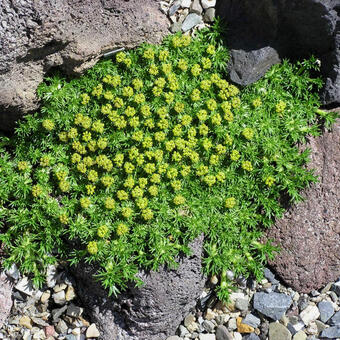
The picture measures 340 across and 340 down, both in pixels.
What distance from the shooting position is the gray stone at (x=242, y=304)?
22.5 feet

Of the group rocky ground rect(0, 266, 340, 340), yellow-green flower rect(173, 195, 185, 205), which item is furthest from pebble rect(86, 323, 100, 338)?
yellow-green flower rect(173, 195, 185, 205)

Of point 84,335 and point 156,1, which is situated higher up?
point 156,1

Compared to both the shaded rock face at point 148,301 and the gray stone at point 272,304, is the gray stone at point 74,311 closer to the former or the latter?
the shaded rock face at point 148,301

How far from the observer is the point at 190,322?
6.98 metres

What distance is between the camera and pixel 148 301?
654 cm

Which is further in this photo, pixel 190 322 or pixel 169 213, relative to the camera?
pixel 190 322

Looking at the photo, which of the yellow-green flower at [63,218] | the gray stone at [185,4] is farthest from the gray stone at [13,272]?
the gray stone at [185,4]

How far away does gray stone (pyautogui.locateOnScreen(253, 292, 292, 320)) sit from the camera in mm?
6781

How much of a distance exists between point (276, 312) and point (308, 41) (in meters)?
3.42

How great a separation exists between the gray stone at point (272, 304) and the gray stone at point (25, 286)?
2.90m

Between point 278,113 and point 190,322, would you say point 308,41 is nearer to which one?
point 278,113

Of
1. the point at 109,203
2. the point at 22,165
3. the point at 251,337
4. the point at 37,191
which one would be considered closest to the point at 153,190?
the point at 109,203

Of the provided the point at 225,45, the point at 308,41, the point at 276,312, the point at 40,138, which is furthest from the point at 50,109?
the point at 276,312

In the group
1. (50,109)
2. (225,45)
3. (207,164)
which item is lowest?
(207,164)
